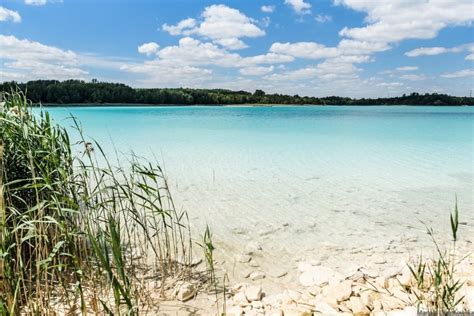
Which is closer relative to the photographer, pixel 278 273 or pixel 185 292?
pixel 185 292

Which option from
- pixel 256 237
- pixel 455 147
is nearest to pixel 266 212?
pixel 256 237

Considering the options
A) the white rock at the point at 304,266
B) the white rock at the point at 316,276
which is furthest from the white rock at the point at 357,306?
the white rock at the point at 304,266

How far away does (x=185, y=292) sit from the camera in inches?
133

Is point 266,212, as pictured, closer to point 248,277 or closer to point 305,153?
point 248,277

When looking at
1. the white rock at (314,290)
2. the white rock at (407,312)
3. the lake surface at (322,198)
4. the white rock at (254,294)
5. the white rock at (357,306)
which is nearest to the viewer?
the white rock at (407,312)

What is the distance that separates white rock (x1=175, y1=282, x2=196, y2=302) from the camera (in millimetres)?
3346

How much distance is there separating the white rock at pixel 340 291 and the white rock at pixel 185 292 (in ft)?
4.16

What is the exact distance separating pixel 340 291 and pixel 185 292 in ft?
4.73

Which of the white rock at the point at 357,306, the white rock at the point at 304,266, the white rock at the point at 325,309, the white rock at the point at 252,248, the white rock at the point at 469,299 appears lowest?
the white rock at the point at 304,266

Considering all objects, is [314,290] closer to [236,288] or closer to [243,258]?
[236,288]

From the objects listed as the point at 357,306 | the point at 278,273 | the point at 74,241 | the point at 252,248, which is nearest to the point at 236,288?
the point at 278,273

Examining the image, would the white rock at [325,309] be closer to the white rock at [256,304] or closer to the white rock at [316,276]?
the white rock at [256,304]

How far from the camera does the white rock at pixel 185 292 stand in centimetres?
335

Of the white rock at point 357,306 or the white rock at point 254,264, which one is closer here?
the white rock at point 357,306
